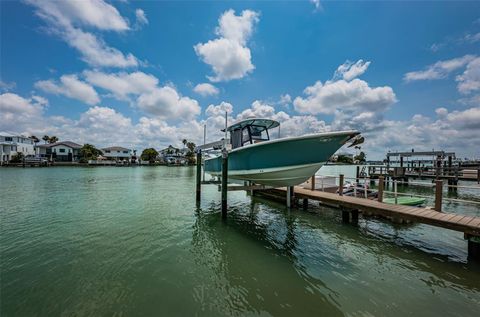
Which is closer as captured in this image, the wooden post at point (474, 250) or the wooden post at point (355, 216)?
the wooden post at point (474, 250)

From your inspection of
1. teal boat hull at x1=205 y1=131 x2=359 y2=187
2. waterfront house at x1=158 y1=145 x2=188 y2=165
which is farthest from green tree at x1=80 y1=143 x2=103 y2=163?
teal boat hull at x1=205 y1=131 x2=359 y2=187

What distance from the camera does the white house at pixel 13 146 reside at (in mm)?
59094

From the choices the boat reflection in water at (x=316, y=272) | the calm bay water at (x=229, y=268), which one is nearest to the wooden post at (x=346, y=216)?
the calm bay water at (x=229, y=268)

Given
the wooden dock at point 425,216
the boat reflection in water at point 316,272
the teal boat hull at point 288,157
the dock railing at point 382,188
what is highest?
the teal boat hull at point 288,157

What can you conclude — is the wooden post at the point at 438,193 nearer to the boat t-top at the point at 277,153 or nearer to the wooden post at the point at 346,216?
the boat t-top at the point at 277,153

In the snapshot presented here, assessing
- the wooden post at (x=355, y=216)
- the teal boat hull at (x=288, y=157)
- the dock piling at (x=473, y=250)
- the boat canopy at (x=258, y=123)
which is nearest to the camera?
the dock piling at (x=473, y=250)

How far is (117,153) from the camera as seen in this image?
88312 mm

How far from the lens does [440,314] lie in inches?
165

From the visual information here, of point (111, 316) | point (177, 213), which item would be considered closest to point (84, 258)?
point (111, 316)

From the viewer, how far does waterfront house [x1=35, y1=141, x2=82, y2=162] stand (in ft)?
226

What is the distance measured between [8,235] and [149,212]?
17.6 ft

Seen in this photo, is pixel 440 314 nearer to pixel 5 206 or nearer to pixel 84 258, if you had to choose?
pixel 84 258

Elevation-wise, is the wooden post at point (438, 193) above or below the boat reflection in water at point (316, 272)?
above

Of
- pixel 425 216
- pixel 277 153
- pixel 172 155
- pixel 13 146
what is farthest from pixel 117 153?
pixel 425 216
